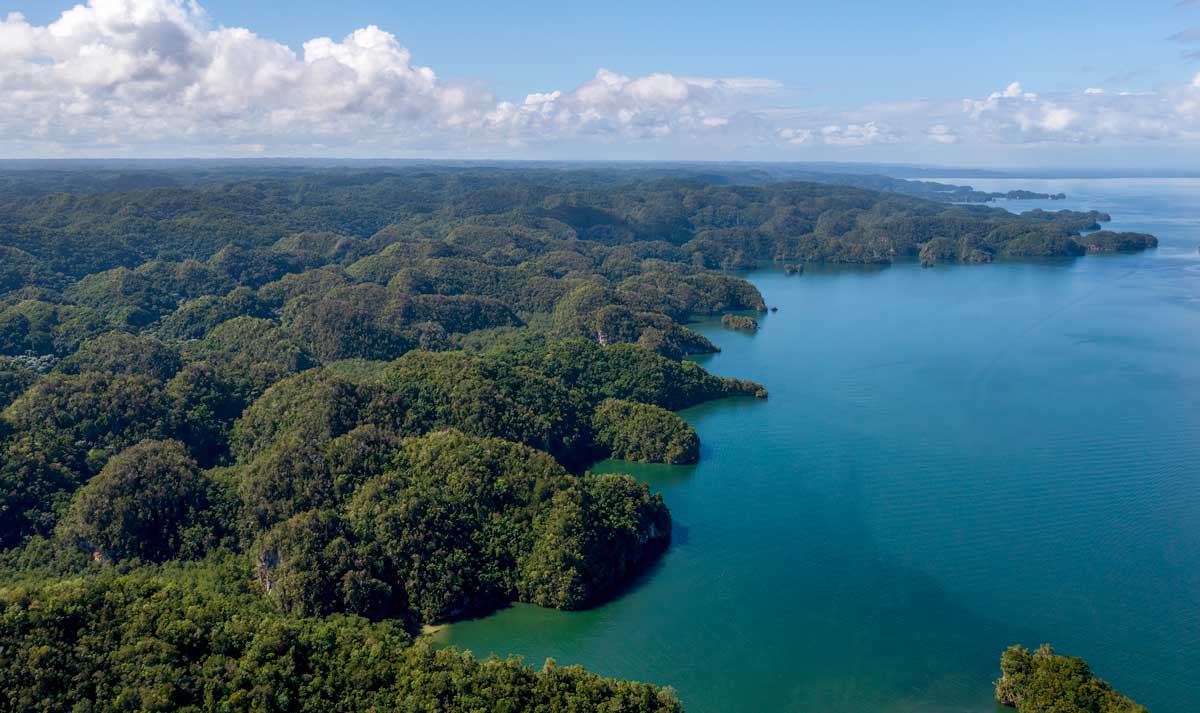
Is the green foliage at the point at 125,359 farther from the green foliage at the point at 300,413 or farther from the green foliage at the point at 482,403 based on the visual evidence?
the green foliage at the point at 482,403

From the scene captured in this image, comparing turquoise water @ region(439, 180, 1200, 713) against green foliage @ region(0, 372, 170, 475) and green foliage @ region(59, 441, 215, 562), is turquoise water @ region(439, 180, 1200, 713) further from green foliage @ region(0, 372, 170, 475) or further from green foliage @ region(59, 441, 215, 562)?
green foliage @ region(0, 372, 170, 475)

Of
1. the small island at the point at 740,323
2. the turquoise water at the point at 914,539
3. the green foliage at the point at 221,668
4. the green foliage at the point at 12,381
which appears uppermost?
the green foliage at the point at 12,381

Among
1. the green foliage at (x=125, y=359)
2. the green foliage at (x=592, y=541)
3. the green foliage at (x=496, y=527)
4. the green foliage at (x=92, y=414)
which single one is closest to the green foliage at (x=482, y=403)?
the green foliage at (x=496, y=527)

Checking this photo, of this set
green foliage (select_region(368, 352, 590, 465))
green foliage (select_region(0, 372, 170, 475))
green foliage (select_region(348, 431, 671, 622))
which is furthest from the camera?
green foliage (select_region(368, 352, 590, 465))

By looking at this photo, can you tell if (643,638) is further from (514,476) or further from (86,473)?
(86,473)

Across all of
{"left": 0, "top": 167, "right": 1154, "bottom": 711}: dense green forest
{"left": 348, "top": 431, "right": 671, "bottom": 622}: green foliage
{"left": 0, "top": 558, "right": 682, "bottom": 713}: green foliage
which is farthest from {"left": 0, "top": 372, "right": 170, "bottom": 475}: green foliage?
{"left": 0, "top": 558, "right": 682, "bottom": 713}: green foliage

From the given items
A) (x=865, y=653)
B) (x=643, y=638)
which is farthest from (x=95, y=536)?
(x=865, y=653)

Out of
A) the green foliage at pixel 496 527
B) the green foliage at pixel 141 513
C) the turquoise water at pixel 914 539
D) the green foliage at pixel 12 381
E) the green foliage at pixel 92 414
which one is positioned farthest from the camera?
the green foliage at pixel 12 381

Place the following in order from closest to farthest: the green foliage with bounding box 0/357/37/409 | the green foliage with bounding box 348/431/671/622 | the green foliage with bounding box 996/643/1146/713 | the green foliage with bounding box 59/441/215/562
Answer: the green foliage with bounding box 996/643/1146/713, the green foliage with bounding box 348/431/671/622, the green foliage with bounding box 59/441/215/562, the green foliage with bounding box 0/357/37/409
